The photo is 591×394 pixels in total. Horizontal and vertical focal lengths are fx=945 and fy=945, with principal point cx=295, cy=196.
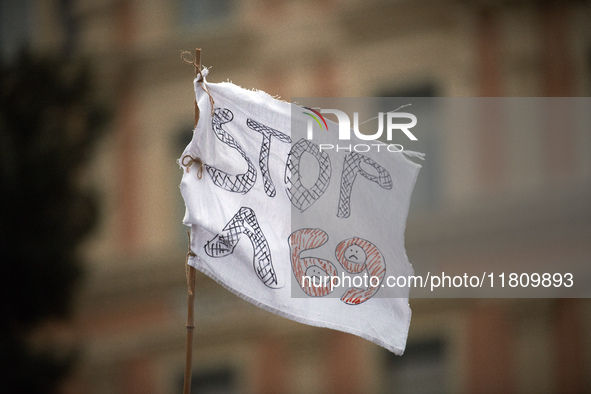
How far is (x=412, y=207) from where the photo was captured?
372 inches

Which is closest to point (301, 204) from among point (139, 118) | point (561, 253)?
point (561, 253)

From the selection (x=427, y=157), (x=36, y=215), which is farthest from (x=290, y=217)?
(x=427, y=157)

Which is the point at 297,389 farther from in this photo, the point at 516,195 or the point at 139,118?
the point at 139,118

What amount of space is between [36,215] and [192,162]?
4147mm

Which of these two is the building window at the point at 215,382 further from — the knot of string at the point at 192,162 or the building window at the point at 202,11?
the knot of string at the point at 192,162

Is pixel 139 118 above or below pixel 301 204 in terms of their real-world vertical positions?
above

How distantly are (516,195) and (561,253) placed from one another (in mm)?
718

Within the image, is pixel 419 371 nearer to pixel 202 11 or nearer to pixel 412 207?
pixel 412 207

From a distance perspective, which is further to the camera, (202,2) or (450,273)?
(202,2)

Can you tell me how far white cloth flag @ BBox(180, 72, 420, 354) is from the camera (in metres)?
4.36

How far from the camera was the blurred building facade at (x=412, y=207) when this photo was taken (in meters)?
8.67

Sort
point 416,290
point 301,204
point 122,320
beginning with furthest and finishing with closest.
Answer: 1. point 122,320
2. point 416,290
3. point 301,204

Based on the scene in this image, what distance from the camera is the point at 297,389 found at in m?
9.48

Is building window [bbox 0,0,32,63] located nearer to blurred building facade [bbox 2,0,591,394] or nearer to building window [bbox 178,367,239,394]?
blurred building facade [bbox 2,0,591,394]
